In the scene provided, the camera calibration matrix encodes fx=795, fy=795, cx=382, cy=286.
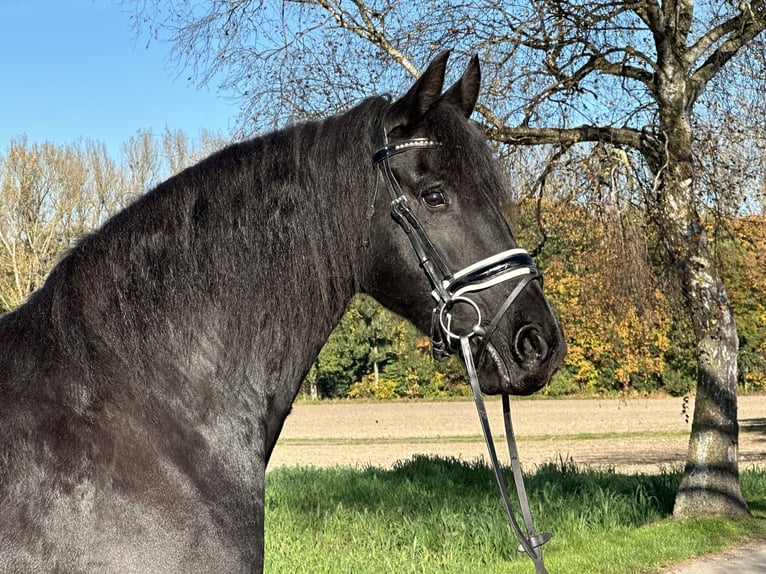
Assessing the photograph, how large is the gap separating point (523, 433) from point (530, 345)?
22.7 m

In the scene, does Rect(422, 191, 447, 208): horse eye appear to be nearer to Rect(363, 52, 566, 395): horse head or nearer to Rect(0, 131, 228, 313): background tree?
Rect(363, 52, 566, 395): horse head

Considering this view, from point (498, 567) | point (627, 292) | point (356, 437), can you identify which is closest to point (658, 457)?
point (356, 437)

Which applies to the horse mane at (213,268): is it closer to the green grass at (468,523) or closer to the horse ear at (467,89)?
the horse ear at (467,89)

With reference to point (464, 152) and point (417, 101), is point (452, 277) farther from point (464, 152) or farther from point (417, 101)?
point (417, 101)

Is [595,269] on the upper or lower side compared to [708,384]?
upper

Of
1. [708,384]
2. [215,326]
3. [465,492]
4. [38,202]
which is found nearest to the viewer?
[215,326]

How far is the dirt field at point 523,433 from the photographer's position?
59.7 ft

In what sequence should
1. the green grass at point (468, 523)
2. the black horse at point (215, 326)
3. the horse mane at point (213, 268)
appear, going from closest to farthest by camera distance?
the black horse at point (215, 326) → the horse mane at point (213, 268) → the green grass at point (468, 523)

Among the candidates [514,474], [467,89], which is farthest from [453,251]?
[514,474]

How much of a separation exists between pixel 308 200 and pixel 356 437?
906 inches

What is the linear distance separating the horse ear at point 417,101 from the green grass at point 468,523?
14.9 ft

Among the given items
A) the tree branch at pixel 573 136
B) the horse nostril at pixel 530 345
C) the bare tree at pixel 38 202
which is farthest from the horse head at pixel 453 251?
the bare tree at pixel 38 202

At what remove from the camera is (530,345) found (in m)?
2.22

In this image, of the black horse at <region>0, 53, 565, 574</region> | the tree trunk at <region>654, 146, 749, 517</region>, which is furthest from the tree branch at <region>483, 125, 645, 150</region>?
the black horse at <region>0, 53, 565, 574</region>
